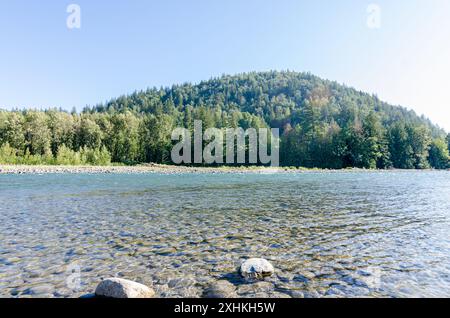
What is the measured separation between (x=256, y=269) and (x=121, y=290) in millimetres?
3139

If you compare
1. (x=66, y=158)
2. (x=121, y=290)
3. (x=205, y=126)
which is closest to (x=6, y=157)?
(x=66, y=158)

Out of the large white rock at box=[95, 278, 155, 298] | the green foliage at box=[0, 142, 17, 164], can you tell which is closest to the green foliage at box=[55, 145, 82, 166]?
the green foliage at box=[0, 142, 17, 164]

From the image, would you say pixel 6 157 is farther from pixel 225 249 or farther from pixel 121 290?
pixel 121 290

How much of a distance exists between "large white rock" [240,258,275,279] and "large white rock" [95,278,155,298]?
2.28 meters

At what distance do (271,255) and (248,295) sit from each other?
2653 millimetres

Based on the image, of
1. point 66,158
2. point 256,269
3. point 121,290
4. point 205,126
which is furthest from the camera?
point 205,126

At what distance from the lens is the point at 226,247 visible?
9383 millimetres

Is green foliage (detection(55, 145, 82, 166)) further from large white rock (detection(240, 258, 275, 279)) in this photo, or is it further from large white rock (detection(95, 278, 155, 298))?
large white rock (detection(240, 258, 275, 279))

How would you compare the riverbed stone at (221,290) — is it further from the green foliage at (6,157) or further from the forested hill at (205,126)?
the forested hill at (205,126)

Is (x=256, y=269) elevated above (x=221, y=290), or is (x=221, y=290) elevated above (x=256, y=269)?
(x=256, y=269)

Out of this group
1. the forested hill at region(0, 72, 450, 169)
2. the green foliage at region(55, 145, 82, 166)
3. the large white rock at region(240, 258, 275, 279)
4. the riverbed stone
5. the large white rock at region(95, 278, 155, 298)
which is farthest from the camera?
the forested hill at region(0, 72, 450, 169)

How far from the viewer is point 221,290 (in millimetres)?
6312

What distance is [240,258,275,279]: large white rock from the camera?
6.98m
